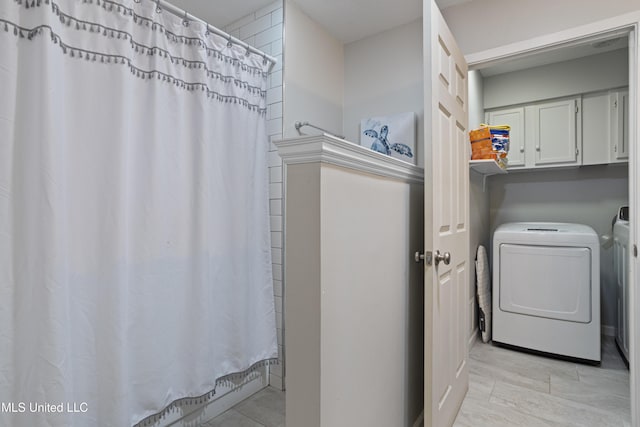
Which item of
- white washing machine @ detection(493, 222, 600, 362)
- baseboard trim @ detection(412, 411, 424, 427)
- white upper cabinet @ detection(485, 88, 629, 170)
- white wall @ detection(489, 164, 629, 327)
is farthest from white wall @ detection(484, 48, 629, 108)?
baseboard trim @ detection(412, 411, 424, 427)

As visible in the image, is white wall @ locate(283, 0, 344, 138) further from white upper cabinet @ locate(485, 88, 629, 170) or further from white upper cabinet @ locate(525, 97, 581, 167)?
white upper cabinet @ locate(525, 97, 581, 167)

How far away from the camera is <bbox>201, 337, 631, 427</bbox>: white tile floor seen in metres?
1.71

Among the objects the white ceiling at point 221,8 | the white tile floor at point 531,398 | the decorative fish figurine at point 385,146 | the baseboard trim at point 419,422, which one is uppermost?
the white ceiling at point 221,8

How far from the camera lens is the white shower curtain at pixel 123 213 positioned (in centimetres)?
107

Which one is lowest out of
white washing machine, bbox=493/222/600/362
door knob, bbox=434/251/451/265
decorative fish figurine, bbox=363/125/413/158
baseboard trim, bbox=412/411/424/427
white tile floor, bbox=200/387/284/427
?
white tile floor, bbox=200/387/284/427

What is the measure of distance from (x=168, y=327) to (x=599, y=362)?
2.95 meters

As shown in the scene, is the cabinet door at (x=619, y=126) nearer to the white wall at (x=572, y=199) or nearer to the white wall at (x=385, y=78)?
the white wall at (x=572, y=199)

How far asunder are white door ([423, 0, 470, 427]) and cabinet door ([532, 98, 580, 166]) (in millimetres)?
1595

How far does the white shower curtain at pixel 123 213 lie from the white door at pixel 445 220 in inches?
40.7

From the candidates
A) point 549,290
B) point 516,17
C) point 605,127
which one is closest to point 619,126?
point 605,127

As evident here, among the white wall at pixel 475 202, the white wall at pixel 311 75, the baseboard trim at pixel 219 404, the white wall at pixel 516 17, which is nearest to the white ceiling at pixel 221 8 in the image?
the white wall at pixel 311 75

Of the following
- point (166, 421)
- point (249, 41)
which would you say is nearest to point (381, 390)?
point (166, 421)

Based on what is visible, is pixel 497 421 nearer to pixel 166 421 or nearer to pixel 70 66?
pixel 166 421

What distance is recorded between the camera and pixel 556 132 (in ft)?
9.66
